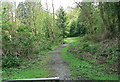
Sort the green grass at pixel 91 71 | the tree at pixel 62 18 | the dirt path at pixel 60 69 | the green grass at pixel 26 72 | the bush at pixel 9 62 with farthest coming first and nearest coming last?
the tree at pixel 62 18, the bush at pixel 9 62, the green grass at pixel 26 72, the dirt path at pixel 60 69, the green grass at pixel 91 71

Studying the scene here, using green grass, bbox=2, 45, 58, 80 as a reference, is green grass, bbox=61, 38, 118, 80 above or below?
above

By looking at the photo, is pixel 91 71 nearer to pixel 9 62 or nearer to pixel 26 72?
pixel 26 72

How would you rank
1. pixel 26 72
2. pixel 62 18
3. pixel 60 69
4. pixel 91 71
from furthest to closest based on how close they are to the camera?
pixel 62 18 → pixel 60 69 → pixel 26 72 → pixel 91 71

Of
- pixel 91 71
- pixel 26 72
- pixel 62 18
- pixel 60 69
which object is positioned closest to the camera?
pixel 91 71

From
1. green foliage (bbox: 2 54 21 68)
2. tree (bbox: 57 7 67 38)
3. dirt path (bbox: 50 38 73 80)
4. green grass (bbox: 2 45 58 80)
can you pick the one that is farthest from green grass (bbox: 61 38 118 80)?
tree (bbox: 57 7 67 38)

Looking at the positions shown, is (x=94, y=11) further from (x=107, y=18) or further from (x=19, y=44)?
(x=19, y=44)

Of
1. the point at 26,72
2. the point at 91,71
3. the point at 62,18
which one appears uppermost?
the point at 62,18

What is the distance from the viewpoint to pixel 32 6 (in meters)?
16.8

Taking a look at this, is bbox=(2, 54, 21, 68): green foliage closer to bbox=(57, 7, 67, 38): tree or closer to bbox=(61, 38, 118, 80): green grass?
bbox=(61, 38, 118, 80): green grass

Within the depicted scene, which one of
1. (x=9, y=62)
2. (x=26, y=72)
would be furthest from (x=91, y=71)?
(x=9, y=62)

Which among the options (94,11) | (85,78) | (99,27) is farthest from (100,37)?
(85,78)

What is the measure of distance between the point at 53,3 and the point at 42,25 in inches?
202

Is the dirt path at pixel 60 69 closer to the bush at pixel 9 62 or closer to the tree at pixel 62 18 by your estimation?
the bush at pixel 9 62

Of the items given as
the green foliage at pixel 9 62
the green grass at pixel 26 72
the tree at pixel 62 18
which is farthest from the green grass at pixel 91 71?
the tree at pixel 62 18
